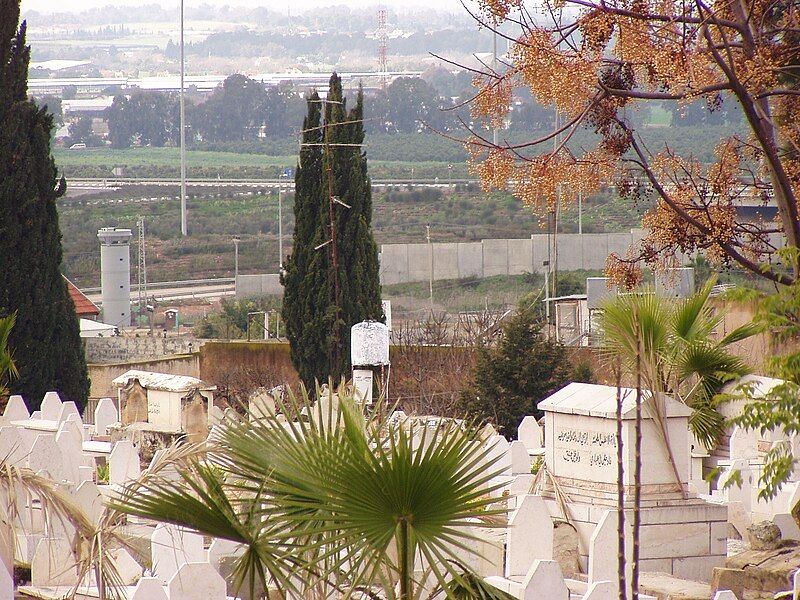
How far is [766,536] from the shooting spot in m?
8.59

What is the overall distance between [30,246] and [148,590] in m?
12.4

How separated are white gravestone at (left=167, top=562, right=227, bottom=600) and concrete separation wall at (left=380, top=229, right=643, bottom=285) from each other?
45.5m

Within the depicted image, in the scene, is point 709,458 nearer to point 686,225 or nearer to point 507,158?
point 686,225

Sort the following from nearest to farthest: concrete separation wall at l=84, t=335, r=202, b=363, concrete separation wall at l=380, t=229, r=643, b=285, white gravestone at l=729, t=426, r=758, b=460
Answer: white gravestone at l=729, t=426, r=758, b=460 < concrete separation wall at l=84, t=335, r=202, b=363 < concrete separation wall at l=380, t=229, r=643, b=285

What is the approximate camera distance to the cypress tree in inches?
800

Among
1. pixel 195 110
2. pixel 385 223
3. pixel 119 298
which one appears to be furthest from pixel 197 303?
pixel 195 110

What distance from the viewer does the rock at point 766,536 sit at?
28.1ft

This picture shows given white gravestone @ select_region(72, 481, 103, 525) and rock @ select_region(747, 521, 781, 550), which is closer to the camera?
rock @ select_region(747, 521, 781, 550)

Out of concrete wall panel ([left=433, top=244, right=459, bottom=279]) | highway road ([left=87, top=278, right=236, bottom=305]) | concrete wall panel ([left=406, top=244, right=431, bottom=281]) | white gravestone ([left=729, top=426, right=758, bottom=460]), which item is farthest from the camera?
highway road ([left=87, top=278, right=236, bottom=305])

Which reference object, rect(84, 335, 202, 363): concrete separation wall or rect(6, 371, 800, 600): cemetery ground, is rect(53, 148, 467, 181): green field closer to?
rect(84, 335, 202, 363): concrete separation wall

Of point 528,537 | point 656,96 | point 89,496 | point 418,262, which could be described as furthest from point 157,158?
point 528,537

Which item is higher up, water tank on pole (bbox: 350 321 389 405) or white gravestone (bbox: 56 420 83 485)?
water tank on pole (bbox: 350 321 389 405)

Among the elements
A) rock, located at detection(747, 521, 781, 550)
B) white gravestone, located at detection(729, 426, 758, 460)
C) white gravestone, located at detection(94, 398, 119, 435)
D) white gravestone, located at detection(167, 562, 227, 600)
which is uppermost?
white gravestone, located at detection(167, 562, 227, 600)

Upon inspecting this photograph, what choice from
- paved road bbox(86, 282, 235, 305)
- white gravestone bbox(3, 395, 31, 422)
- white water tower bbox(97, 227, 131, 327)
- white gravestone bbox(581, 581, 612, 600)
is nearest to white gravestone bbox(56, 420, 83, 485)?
white gravestone bbox(3, 395, 31, 422)
